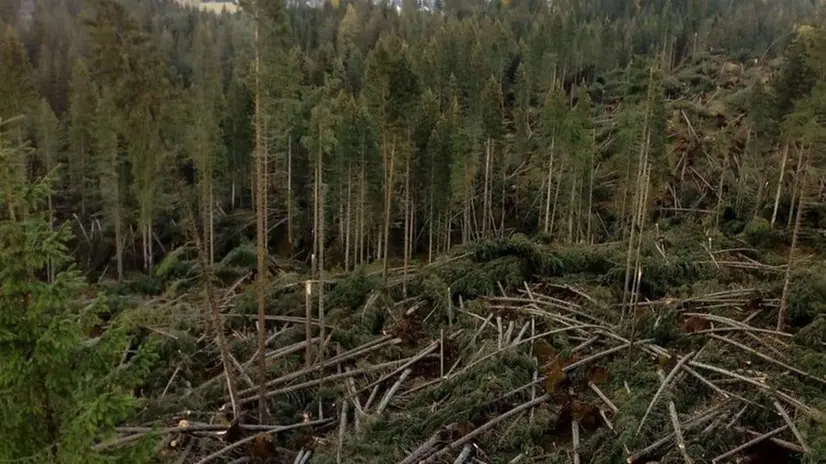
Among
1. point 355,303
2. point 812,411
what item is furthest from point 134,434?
point 812,411

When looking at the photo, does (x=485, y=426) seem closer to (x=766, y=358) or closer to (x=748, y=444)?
(x=748, y=444)

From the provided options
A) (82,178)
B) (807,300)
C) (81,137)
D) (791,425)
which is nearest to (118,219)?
(82,178)

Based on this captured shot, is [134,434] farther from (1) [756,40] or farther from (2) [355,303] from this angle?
(1) [756,40]

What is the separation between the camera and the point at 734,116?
47844 millimetres

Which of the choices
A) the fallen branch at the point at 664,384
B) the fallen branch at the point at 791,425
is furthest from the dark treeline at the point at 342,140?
the fallen branch at the point at 791,425

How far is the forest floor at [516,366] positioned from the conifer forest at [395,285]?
8 centimetres

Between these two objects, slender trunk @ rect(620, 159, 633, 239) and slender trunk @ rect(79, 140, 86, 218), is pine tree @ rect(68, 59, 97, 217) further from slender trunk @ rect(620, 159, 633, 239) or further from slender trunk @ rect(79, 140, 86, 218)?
slender trunk @ rect(620, 159, 633, 239)

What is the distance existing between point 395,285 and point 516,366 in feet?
27.5

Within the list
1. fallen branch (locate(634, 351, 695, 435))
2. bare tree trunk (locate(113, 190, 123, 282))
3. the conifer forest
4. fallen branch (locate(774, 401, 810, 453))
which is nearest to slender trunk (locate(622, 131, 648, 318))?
the conifer forest

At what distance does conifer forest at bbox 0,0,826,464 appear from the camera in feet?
27.6

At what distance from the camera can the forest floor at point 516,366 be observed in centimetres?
1190

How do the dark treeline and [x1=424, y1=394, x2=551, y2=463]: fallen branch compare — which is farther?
the dark treeline

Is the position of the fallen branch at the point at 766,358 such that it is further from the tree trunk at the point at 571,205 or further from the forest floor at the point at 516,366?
the tree trunk at the point at 571,205

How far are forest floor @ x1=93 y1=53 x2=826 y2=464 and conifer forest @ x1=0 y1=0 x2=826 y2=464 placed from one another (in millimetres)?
79
